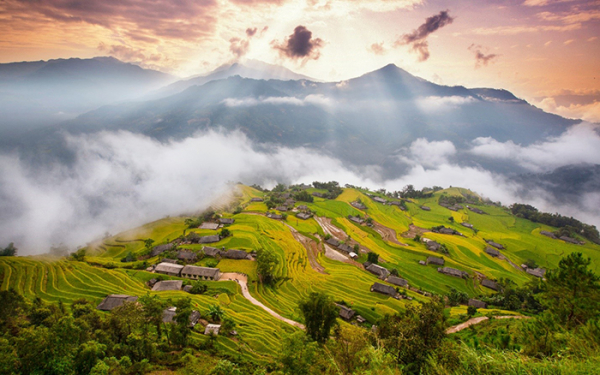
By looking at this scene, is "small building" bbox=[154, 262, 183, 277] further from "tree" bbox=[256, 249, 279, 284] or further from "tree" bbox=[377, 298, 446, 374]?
"tree" bbox=[377, 298, 446, 374]

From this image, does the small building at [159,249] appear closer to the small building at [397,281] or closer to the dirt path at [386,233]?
the small building at [397,281]

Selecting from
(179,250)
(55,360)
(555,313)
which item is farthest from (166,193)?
(555,313)

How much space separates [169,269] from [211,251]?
31.2ft

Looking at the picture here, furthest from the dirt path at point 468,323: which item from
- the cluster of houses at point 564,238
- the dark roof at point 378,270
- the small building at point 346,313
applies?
the cluster of houses at point 564,238

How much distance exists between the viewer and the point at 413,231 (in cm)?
8050

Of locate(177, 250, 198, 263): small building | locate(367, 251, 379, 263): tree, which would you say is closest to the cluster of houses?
locate(367, 251, 379, 263): tree

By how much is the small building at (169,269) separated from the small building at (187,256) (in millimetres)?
3590

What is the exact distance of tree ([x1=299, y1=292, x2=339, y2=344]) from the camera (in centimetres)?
2456

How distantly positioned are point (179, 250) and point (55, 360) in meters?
40.3

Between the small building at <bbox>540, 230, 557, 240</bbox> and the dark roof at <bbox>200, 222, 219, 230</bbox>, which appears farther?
the small building at <bbox>540, 230, 557, 240</bbox>

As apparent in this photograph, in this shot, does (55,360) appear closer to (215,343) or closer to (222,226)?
(215,343)

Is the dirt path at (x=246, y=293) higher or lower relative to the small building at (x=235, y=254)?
higher

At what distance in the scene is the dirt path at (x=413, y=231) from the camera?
7688cm

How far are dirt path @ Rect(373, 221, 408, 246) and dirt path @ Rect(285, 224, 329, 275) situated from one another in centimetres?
2306
